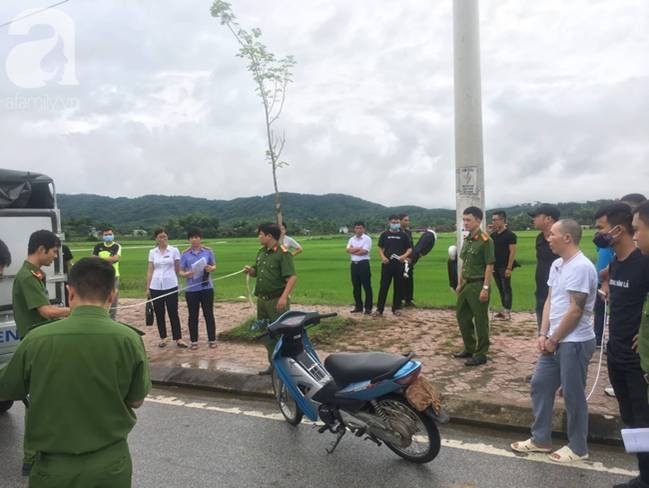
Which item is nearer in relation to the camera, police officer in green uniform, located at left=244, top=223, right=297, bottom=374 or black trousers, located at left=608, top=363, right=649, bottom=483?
black trousers, located at left=608, top=363, right=649, bottom=483

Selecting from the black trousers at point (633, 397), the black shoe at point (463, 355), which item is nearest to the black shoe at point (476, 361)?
the black shoe at point (463, 355)

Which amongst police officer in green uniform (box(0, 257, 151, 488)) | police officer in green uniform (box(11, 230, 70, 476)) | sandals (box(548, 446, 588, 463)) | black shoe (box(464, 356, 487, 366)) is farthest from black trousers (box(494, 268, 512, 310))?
police officer in green uniform (box(0, 257, 151, 488))

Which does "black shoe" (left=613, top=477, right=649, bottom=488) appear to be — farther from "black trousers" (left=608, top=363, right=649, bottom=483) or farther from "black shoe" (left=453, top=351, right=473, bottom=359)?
"black shoe" (left=453, top=351, right=473, bottom=359)

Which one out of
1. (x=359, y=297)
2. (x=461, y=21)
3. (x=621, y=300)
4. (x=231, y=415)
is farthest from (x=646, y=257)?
(x=359, y=297)

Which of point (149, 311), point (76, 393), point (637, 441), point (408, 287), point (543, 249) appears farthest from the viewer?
point (408, 287)

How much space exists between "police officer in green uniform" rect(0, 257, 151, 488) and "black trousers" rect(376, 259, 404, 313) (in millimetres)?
7086

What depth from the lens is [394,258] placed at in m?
9.05

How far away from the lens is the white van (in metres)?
4.73

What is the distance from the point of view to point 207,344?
7262mm

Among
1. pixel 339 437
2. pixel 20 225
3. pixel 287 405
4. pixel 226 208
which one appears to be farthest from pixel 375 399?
pixel 226 208

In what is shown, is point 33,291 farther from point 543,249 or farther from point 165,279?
point 543,249

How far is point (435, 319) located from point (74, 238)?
50454mm

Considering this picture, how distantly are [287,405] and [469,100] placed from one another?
14.9 feet

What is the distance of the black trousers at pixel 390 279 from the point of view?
8953 millimetres
